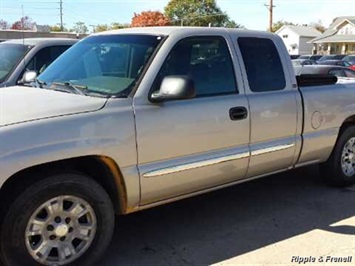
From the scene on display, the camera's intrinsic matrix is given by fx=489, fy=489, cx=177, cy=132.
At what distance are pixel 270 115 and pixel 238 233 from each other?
1.17m

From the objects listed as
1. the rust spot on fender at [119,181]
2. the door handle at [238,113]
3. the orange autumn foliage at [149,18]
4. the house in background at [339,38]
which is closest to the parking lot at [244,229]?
the rust spot on fender at [119,181]

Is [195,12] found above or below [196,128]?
above

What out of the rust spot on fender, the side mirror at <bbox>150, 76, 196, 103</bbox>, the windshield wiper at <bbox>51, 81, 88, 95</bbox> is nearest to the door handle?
the side mirror at <bbox>150, 76, 196, 103</bbox>

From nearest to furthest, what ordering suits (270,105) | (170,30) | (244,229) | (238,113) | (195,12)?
1. (170,30)
2. (238,113)
3. (244,229)
4. (270,105)
5. (195,12)

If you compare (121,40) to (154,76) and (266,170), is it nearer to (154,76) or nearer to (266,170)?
(154,76)

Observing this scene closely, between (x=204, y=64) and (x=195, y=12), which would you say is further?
(x=195, y=12)

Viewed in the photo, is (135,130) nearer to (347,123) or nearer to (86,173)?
(86,173)

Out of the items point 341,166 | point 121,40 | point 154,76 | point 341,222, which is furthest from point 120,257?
point 341,166

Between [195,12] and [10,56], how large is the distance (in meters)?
75.7

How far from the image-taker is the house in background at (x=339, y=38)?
67037 mm

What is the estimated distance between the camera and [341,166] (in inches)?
232

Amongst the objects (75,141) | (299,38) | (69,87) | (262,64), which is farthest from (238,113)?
(299,38)

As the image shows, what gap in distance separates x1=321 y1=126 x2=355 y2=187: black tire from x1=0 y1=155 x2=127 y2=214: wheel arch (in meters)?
2.97

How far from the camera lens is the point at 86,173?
3.72 m
